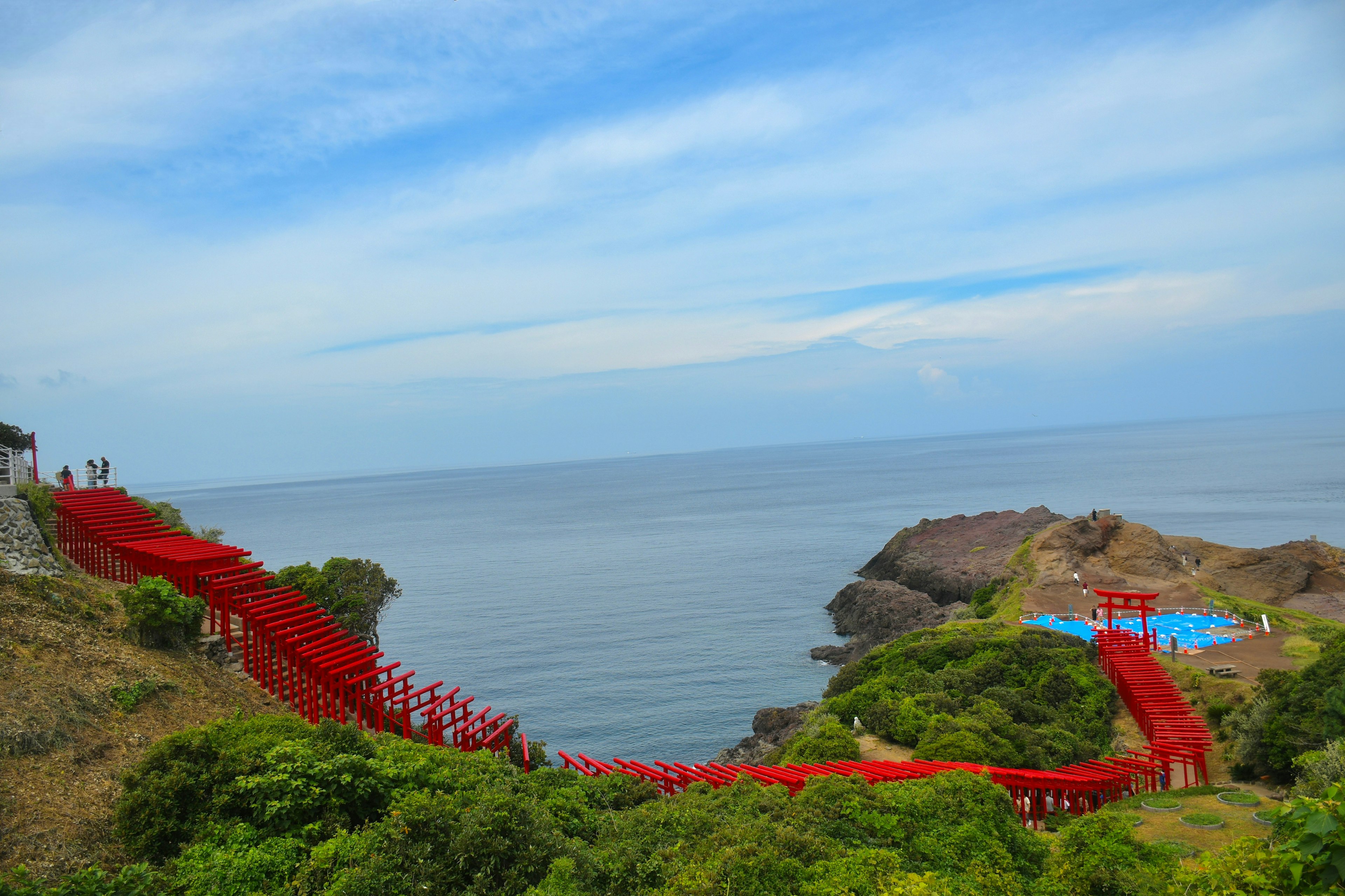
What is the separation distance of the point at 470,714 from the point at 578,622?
39866mm

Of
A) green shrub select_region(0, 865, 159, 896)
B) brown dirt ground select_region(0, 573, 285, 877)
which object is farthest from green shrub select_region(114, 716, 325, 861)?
green shrub select_region(0, 865, 159, 896)

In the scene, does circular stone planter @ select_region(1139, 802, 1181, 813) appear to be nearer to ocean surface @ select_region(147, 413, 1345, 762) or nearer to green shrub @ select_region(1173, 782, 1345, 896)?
green shrub @ select_region(1173, 782, 1345, 896)

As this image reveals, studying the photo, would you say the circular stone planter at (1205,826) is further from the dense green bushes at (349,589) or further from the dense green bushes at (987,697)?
the dense green bushes at (349,589)

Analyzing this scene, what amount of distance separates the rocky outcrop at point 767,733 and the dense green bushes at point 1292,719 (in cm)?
1440

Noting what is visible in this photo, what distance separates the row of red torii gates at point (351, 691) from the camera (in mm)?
15805

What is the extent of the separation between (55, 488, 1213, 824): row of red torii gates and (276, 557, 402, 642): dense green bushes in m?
1.47

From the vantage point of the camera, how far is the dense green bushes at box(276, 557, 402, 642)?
22.7 meters

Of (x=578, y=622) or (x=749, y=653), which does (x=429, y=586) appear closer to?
(x=578, y=622)

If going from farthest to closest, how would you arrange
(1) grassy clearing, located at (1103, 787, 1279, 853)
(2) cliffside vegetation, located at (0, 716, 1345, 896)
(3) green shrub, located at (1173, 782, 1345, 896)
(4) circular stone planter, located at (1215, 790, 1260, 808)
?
(4) circular stone planter, located at (1215, 790, 1260, 808)
(1) grassy clearing, located at (1103, 787, 1279, 853)
(2) cliffside vegetation, located at (0, 716, 1345, 896)
(3) green shrub, located at (1173, 782, 1345, 896)

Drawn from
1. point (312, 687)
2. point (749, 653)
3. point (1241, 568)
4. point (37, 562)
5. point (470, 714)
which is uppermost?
point (37, 562)

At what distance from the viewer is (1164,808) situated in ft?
49.8

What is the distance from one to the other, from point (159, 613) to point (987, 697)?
72.1 ft

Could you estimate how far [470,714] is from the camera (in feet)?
61.4

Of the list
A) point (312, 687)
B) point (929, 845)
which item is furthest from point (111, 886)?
point (929, 845)
